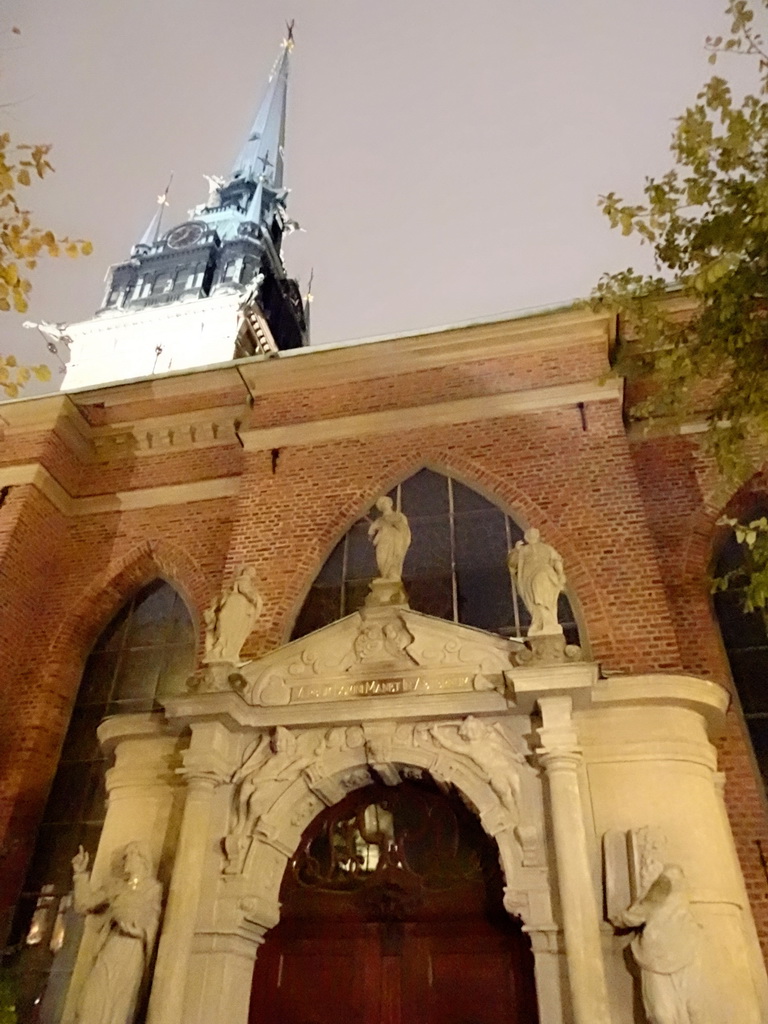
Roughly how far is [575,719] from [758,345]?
11.1ft

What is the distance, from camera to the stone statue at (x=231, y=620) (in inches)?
271

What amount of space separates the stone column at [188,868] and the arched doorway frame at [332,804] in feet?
0.51

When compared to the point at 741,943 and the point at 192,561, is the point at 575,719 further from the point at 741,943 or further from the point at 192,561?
the point at 192,561

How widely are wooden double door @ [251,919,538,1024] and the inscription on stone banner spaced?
1.80 m

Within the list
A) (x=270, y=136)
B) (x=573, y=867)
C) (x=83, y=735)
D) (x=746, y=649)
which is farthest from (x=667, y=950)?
(x=270, y=136)

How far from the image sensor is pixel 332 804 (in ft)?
21.4

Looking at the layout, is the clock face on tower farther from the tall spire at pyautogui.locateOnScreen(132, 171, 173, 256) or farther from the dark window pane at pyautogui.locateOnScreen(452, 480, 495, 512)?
the dark window pane at pyautogui.locateOnScreen(452, 480, 495, 512)

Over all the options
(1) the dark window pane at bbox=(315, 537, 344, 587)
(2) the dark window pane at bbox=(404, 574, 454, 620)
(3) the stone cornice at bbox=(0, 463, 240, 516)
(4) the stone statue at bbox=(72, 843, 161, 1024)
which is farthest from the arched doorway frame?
(3) the stone cornice at bbox=(0, 463, 240, 516)

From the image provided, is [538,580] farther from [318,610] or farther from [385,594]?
[318,610]

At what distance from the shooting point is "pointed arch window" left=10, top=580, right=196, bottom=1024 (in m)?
7.76

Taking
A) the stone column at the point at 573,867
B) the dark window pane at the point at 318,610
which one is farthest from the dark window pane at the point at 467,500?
the stone column at the point at 573,867

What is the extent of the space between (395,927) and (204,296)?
31492mm

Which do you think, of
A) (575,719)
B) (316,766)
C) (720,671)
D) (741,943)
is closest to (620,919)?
(741,943)

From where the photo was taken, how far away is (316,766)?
635cm
